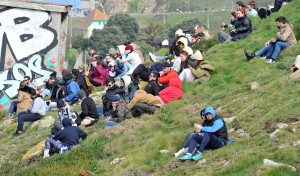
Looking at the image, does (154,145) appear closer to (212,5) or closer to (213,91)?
(213,91)

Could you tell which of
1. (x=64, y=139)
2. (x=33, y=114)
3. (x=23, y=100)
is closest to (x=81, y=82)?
(x=23, y=100)

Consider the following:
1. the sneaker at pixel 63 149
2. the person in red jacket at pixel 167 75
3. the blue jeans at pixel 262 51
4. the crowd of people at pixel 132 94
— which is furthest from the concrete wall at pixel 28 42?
the sneaker at pixel 63 149

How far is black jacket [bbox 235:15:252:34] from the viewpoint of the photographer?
1875cm

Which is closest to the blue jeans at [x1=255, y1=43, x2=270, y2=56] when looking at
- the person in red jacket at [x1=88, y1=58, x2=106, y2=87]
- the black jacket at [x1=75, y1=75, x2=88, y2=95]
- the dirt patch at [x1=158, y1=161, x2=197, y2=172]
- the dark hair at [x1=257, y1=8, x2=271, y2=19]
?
the dark hair at [x1=257, y1=8, x2=271, y2=19]

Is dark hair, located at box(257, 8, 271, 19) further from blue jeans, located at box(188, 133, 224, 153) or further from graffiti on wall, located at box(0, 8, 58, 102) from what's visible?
blue jeans, located at box(188, 133, 224, 153)

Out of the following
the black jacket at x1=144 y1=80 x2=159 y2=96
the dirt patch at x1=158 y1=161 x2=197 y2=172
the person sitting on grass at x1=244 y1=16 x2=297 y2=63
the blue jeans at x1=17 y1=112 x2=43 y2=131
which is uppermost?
the person sitting on grass at x1=244 y1=16 x2=297 y2=63

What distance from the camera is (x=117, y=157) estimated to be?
1120 centimetres

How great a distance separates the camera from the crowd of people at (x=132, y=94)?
400 inches

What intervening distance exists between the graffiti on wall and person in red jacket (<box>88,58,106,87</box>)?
5.19 meters

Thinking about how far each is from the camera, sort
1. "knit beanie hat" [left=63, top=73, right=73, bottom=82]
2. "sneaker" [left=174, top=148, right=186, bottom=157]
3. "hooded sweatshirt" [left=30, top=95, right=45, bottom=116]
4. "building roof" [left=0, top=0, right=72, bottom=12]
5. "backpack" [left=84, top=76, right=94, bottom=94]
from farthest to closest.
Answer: "building roof" [left=0, top=0, right=72, bottom=12] < "backpack" [left=84, top=76, right=94, bottom=94] < "knit beanie hat" [left=63, top=73, right=73, bottom=82] < "hooded sweatshirt" [left=30, top=95, right=45, bottom=116] < "sneaker" [left=174, top=148, right=186, bottom=157]

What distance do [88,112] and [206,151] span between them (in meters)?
5.80

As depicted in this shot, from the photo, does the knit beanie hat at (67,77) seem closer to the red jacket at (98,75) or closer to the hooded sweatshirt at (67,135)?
the red jacket at (98,75)

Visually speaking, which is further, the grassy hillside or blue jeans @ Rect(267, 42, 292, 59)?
blue jeans @ Rect(267, 42, 292, 59)

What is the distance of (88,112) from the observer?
14727 mm
